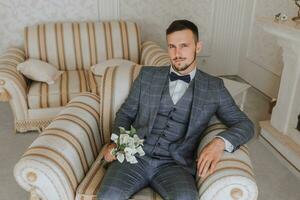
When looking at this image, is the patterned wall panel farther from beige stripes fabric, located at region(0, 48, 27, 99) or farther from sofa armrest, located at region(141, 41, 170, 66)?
beige stripes fabric, located at region(0, 48, 27, 99)

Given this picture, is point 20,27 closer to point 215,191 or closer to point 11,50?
point 11,50

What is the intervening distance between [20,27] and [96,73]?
1047 mm

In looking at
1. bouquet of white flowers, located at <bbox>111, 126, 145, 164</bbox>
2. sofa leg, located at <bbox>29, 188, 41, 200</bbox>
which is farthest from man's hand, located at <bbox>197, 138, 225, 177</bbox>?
sofa leg, located at <bbox>29, 188, 41, 200</bbox>

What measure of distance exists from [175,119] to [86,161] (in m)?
0.48

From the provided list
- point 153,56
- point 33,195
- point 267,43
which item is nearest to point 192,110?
point 33,195

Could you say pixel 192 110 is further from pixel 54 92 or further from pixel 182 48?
pixel 54 92

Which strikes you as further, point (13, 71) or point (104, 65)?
point (104, 65)

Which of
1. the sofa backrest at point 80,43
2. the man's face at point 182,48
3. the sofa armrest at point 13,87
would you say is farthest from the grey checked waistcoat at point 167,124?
the sofa backrest at point 80,43

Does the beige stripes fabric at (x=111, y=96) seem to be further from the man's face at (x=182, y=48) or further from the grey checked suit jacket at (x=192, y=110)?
the man's face at (x=182, y=48)

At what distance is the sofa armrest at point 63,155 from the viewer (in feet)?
4.24

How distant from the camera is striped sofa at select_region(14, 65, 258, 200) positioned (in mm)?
1286

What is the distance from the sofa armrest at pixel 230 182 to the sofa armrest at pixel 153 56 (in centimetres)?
132

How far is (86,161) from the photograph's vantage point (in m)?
1.56

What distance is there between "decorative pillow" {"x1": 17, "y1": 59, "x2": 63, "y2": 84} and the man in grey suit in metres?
1.26
